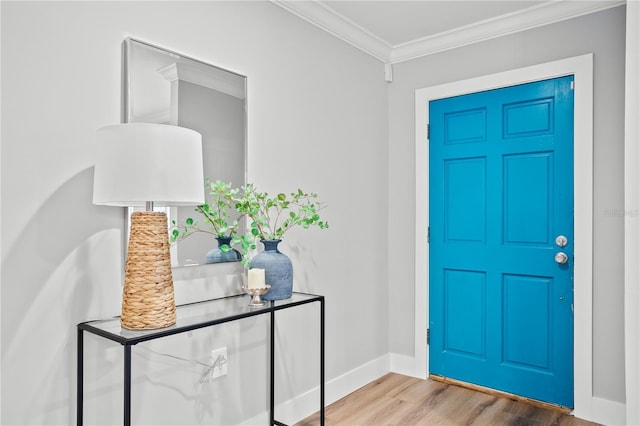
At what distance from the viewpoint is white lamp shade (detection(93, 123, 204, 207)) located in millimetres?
1410

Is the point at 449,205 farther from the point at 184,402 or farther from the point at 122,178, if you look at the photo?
the point at 122,178

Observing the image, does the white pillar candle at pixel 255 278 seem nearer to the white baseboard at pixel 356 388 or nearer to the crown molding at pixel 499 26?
the white baseboard at pixel 356 388

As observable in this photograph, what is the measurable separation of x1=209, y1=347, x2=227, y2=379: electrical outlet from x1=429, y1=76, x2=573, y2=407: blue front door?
5.31 feet

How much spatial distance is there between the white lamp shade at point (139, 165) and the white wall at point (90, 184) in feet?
0.82

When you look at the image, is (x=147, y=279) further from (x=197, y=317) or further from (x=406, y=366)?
(x=406, y=366)

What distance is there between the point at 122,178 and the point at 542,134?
238cm

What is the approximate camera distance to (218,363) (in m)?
2.09

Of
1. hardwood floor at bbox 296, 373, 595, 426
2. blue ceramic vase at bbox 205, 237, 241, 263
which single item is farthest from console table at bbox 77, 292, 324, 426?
hardwood floor at bbox 296, 373, 595, 426

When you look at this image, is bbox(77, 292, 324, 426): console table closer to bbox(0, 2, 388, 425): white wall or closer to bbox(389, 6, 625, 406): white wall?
bbox(0, 2, 388, 425): white wall

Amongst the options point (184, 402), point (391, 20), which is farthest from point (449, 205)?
point (184, 402)

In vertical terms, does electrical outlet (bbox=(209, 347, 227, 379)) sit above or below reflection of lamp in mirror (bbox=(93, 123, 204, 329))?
below

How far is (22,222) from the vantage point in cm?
149

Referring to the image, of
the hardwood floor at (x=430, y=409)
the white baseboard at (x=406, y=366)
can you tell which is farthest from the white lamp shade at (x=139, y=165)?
the white baseboard at (x=406, y=366)

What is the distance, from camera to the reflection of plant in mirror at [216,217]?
1934mm
